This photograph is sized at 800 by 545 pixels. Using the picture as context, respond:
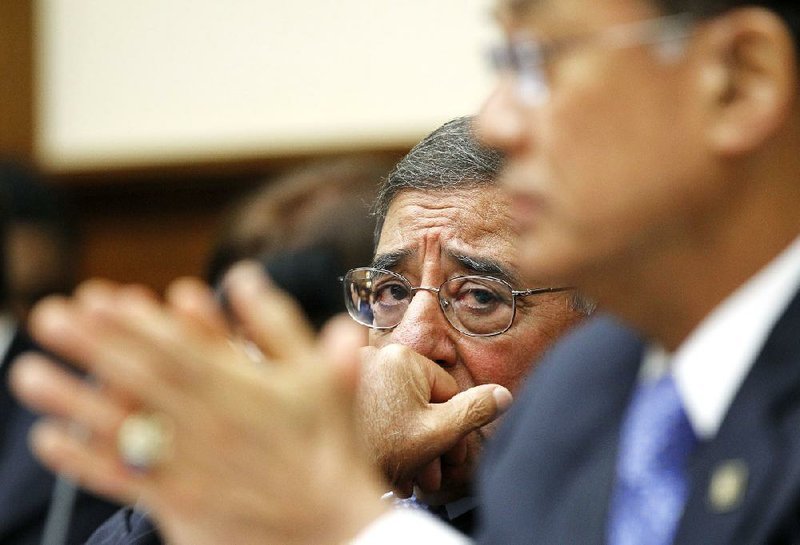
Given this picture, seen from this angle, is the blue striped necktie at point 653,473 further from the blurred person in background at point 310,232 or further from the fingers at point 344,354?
the blurred person in background at point 310,232

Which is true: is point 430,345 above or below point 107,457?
below

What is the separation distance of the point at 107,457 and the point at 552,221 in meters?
0.42

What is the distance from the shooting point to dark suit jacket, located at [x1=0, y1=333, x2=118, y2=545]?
95.0 inches

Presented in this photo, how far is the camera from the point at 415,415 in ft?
6.21

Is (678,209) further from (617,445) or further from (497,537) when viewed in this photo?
(497,537)

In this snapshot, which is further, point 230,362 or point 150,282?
point 150,282

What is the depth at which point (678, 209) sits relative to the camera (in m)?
1.09

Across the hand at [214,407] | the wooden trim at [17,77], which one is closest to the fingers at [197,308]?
the hand at [214,407]

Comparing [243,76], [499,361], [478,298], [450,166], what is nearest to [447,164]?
[450,166]

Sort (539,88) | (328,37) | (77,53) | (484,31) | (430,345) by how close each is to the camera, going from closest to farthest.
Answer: (539,88) → (430,345) → (484,31) → (328,37) → (77,53)

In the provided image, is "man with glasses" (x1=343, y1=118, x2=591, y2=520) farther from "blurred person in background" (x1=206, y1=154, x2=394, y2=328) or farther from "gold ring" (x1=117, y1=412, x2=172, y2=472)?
"gold ring" (x1=117, y1=412, x2=172, y2=472)

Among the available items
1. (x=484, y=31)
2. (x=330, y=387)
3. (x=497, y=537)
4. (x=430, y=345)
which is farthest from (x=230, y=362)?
(x=484, y=31)

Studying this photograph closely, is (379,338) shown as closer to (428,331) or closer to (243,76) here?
(428,331)

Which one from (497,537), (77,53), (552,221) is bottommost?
(77,53)
